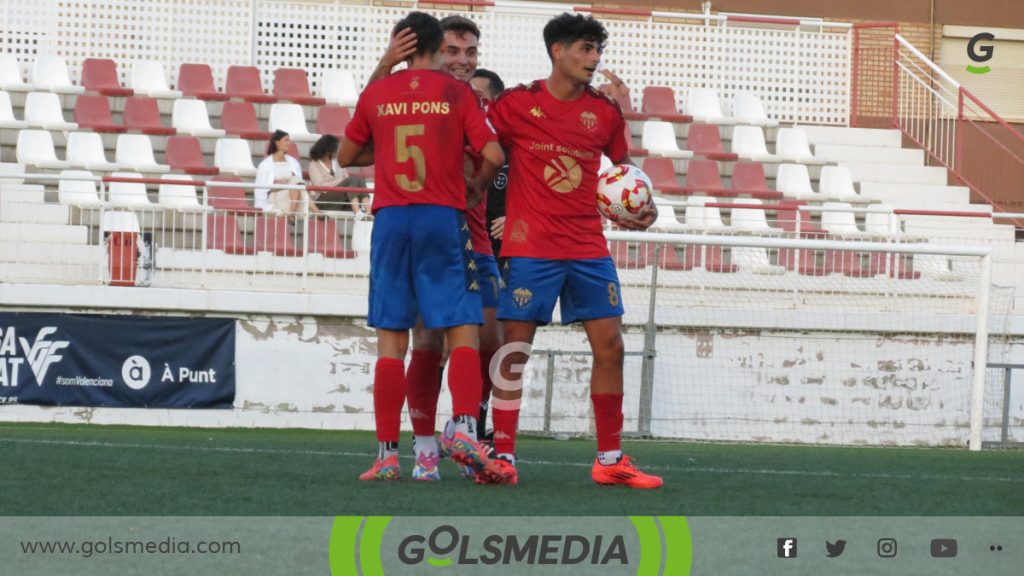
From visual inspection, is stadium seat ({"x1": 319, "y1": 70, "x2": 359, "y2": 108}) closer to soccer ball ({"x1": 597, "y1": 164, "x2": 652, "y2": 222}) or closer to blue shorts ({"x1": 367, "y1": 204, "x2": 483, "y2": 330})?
soccer ball ({"x1": 597, "y1": 164, "x2": 652, "y2": 222})

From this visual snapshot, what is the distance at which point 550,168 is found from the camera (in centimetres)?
608

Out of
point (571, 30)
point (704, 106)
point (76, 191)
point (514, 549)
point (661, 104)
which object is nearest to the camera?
point (514, 549)

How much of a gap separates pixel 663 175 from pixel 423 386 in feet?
38.1

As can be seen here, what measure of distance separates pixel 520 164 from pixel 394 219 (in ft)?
A: 2.07

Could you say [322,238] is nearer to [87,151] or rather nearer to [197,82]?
[87,151]

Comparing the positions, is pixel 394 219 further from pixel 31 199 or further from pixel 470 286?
pixel 31 199

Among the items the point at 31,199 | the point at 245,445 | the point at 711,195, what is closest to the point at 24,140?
the point at 31,199

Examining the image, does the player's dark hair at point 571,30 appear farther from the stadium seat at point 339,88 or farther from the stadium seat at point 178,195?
the stadium seat at point 339,88

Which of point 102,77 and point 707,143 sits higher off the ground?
point 102,77

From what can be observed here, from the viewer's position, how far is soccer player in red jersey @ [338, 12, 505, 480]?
5.75 m

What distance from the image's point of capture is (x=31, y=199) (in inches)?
570

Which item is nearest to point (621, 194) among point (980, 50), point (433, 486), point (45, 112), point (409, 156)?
point (409, 156)

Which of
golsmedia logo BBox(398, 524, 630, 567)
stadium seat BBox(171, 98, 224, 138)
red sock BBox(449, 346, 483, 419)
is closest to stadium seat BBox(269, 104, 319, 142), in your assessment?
stadium seat BBox(171, 98, 224, 138)

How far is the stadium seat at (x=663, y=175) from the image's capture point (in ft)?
55.8
